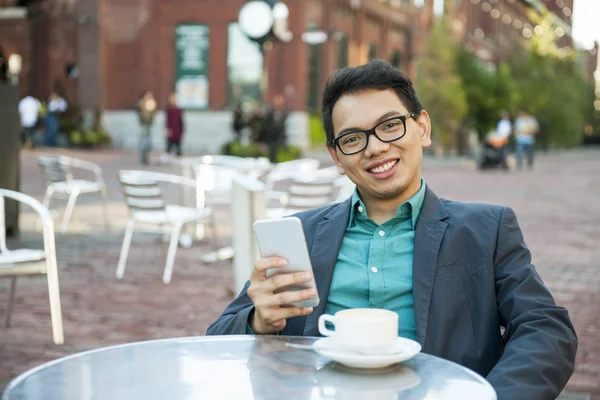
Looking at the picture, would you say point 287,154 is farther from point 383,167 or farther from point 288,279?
point 288,279

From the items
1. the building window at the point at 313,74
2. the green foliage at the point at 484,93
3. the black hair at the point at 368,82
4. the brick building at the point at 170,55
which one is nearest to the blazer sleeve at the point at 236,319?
the black hair at the point at 368,82

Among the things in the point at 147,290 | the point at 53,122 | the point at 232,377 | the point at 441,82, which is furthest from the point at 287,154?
the point at 232,377

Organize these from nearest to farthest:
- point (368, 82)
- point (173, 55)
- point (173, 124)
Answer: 1. point (368, 82)
2. point (173, 124)
3. point (173, 55)

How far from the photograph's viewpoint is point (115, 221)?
12992 mm

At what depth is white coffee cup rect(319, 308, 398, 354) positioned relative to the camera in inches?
79.8

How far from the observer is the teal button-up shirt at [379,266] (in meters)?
2.68

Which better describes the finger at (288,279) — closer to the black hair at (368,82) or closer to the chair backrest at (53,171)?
the black hair at (368,82)

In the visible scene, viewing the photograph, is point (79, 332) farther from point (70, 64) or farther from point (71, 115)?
point (70, 64)

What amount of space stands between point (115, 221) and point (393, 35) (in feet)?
114

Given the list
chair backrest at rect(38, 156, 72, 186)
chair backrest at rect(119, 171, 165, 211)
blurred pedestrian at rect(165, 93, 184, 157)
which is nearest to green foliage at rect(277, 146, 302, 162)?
blurred pedestrian at rect(165, 93, 184, 157)

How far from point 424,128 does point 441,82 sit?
3483cm

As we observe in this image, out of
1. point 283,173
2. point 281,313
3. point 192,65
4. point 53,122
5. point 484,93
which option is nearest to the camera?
point 281,313

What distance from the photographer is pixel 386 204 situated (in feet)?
9.41

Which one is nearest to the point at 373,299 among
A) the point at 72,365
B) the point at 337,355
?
the point at 337,355
